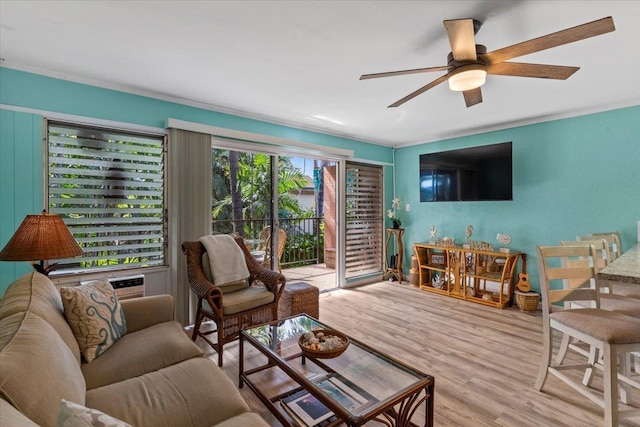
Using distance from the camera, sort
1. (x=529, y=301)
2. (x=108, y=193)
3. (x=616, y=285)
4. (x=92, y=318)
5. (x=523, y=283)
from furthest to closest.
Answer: (x=523, y=283)
(x=529, y=301)
(x=108, y=193)
(x=616, y=285)
(x=92, y=318)

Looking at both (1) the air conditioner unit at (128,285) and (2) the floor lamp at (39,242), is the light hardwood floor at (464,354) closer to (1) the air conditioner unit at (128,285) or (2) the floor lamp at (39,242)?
(1) the air conditioner unit at (128,285)

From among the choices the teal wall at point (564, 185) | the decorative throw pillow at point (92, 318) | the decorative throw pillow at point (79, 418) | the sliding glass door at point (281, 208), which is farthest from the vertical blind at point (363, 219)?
the decorative throw pillow at point (79, 418)

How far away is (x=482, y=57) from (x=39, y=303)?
8.61 feet

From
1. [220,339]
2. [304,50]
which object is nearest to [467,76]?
[304,50]

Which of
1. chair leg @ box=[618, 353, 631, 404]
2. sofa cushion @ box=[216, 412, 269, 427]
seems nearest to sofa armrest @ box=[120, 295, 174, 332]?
sofa cushion @ box=[216, 412, 269, 427]

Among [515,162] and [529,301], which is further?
[515,162]

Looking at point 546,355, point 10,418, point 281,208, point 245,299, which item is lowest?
point 546,355

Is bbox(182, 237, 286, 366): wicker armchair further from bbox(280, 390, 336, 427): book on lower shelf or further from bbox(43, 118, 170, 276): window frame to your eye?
bbox(280, 390, 336, 427): book on lower shelf

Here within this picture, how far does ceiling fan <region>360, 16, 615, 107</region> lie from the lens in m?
1.48

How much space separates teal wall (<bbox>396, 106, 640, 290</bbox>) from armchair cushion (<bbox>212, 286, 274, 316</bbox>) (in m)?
3.15

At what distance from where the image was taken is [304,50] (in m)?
2.07

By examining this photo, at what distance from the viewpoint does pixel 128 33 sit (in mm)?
1894

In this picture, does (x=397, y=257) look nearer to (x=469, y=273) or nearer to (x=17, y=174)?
(x=469, y=273)

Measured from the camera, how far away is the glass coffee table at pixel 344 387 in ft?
4.15
